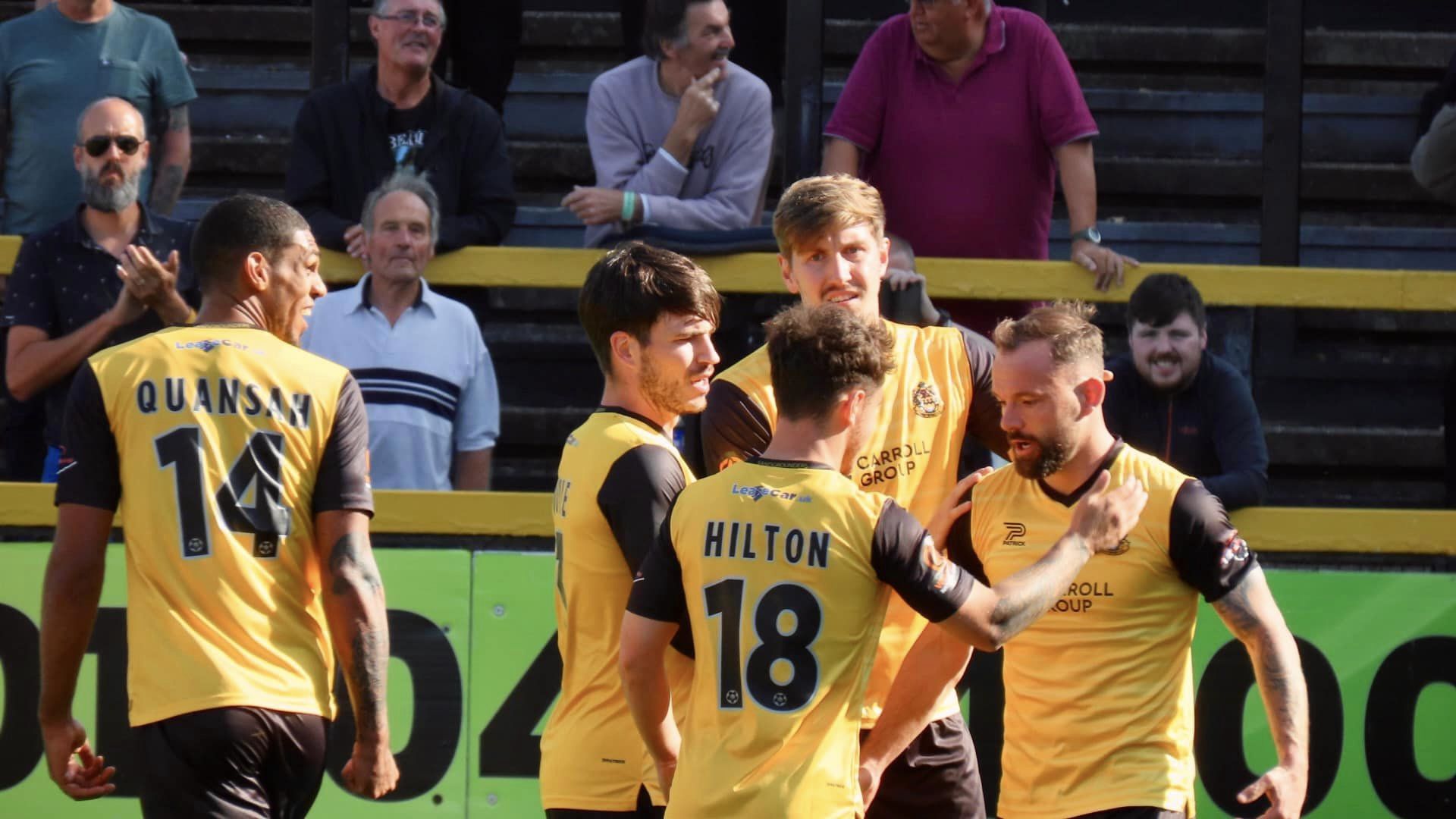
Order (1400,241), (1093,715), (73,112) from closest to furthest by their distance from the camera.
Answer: (1093,715) < (73,112) < (1400,241)

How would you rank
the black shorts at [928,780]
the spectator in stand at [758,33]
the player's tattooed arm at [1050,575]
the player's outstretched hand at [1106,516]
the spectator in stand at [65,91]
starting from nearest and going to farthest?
the player's tattooed arm at [1050,575] < the player's outstretched hand at [1106,516] < the black shorts at [928,780] < the spectator in stand at [65,91] < the spectator in stand at [758,33]

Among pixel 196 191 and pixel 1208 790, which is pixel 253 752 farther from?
pixel 196 191

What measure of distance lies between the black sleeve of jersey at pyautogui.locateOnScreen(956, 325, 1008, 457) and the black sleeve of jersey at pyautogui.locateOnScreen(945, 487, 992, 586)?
0.56ft

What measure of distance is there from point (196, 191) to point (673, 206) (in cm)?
403

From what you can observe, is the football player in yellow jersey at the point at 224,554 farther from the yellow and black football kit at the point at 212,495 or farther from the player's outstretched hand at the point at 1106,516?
the player's outstretched hand at the point at 1106,516

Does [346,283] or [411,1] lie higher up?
[411,1]

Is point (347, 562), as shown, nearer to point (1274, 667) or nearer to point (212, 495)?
point (212, 495)

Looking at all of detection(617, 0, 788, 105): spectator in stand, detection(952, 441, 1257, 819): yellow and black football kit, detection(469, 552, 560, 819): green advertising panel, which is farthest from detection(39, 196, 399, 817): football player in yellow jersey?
detection(617, 0, 788, 105): spectator in stand

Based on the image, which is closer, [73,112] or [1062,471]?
[1062,471]

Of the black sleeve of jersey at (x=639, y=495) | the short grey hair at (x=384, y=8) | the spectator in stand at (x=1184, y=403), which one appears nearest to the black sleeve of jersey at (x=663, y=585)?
the black sleeve of jersey at (x=639, y=495)

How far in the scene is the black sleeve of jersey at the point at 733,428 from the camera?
13.7 ft

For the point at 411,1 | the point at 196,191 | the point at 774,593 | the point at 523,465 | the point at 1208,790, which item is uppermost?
the point at 411,1

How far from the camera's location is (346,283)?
21.9 ft

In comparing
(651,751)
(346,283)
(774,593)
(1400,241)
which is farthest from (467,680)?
(1400,241)
